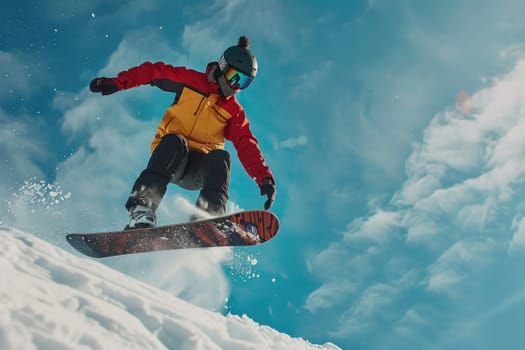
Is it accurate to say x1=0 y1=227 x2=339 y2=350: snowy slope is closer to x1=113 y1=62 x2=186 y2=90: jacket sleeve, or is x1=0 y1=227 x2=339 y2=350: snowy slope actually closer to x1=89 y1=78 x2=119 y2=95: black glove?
x1=89 y1=78 x2=119 y2=95: black glove

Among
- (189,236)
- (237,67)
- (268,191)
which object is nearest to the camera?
(189,236)

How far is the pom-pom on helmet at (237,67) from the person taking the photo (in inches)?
243

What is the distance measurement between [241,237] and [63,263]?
8.12 ft

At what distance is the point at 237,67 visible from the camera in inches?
243

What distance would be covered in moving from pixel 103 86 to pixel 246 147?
2.07 meters

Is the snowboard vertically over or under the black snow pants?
under

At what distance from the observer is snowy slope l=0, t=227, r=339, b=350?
2.40m

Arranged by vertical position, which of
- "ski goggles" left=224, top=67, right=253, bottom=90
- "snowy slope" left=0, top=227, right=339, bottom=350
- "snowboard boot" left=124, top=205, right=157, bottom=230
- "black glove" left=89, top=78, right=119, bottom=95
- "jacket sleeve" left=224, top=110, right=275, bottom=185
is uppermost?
"ski goggles" left=224, top=67, right=253, bottom=90

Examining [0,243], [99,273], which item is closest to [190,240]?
[99,273]

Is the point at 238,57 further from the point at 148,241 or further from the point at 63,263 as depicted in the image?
the point at 63,263

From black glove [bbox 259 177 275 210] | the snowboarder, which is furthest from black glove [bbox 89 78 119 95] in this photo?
black glove [bbox 259 177 275 210]

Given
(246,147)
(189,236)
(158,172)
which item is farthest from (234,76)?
(189,236)

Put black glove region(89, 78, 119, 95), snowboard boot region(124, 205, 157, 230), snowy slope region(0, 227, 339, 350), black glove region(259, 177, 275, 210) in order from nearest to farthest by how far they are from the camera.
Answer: snowy slope region(0, 227, 339, 350) → snowboard boot region(124, 205, 157, 230) → black glove region(259, 177, 275, 210) → black glove region(89, 78, 119, 95)

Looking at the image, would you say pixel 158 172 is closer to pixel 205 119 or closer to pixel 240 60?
pixel 205 119
